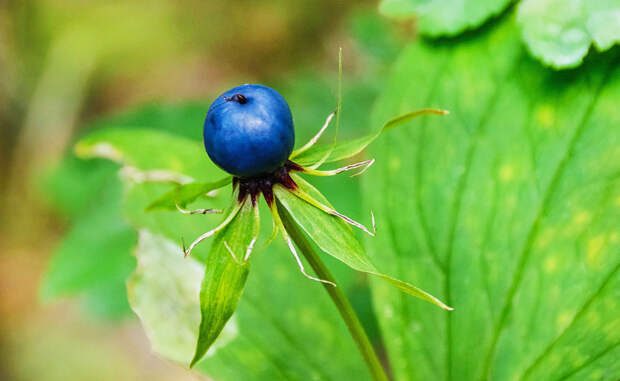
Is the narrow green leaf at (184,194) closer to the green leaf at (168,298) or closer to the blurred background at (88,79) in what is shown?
the green leaf at (168,298)

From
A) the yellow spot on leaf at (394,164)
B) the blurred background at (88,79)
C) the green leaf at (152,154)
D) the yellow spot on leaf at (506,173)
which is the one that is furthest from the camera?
the blurred background at (88,79)

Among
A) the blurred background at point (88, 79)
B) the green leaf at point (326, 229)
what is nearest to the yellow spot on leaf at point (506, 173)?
the green leaf at point (326, 229)

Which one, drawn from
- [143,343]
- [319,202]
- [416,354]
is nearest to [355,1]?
[143,343]

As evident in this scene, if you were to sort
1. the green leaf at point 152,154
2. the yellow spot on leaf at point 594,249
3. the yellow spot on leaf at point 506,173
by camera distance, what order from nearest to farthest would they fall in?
the yellow spot on leaf at point 594,249, the yellow spot on leaf at point 506,173, the green leaf at point 152,154

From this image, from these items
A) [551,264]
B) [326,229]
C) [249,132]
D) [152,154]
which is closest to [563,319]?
[551,264]

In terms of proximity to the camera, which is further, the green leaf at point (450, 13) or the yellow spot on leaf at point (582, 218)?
the green leaf at point (450, 13)

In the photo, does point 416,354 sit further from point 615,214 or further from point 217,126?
point 217,126
